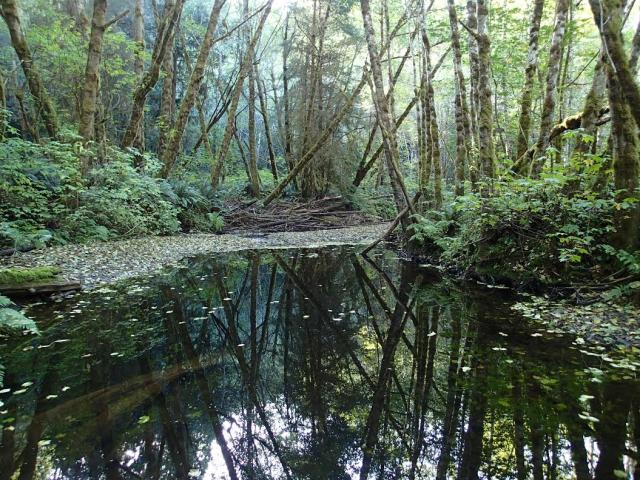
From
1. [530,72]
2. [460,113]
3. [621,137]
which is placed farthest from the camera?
[460,113]

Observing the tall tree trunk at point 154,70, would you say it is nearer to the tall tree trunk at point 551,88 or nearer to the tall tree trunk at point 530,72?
the tall tree trunk at point 530,72

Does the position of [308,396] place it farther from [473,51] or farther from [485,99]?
[473,51]

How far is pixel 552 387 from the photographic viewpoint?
355 cm

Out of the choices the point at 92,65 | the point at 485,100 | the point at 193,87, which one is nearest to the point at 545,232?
the point at 485,100

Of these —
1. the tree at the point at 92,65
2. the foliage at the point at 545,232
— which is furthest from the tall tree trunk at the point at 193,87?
the foliage at the point at 545,232

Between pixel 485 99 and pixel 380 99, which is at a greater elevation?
pixel 380 99

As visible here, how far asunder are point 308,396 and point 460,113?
851 centimetres

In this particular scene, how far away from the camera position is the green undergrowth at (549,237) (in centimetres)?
555

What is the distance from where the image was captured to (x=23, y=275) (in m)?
6.30

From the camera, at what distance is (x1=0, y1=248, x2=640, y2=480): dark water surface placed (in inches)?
107

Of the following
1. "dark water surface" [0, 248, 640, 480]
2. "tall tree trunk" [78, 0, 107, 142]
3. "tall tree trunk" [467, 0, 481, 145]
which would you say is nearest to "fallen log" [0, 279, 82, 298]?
"dark water surface" [0, 248, 640, 480]

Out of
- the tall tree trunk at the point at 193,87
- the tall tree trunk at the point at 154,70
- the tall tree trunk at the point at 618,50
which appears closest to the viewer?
the tall tree trunk at the point at 618,50

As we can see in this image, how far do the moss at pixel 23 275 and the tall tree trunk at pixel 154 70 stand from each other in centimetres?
747

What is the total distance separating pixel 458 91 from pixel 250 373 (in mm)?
8775
